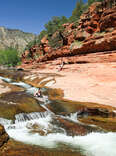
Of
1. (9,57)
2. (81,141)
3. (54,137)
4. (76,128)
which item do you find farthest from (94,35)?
(9,57)

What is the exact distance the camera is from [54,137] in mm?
5348

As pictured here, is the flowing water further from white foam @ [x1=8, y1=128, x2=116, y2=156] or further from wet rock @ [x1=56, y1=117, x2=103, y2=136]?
wet rock @ [x1=56, y1=117, x2=103, y2=136]

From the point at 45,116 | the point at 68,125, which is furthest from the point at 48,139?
the point at 45,116

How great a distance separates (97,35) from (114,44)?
4.45 metres

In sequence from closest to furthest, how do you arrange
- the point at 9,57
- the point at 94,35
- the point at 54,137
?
the point at 54,137
the point at 94,35
the point at 9,57

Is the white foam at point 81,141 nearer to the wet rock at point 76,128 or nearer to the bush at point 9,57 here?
the wet rock at point 76,128

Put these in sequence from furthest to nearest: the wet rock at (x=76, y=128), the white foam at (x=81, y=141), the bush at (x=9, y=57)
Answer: the bush at (x=9, y=57), the wet rock at (x=76, y=128), the white foam at (x=81, y=141)

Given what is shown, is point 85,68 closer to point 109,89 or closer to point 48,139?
point 109,89

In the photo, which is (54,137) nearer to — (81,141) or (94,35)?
(81,141)

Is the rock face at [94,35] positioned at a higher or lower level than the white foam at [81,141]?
higher

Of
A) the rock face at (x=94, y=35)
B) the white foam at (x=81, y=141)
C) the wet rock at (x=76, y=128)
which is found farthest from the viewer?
the rock face at (x=94, y=35)

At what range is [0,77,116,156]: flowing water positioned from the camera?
15.4ft

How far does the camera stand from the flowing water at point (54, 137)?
4.69 metres

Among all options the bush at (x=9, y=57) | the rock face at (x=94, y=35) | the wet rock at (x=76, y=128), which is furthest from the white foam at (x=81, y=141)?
the bush at (x=9, y=57)
